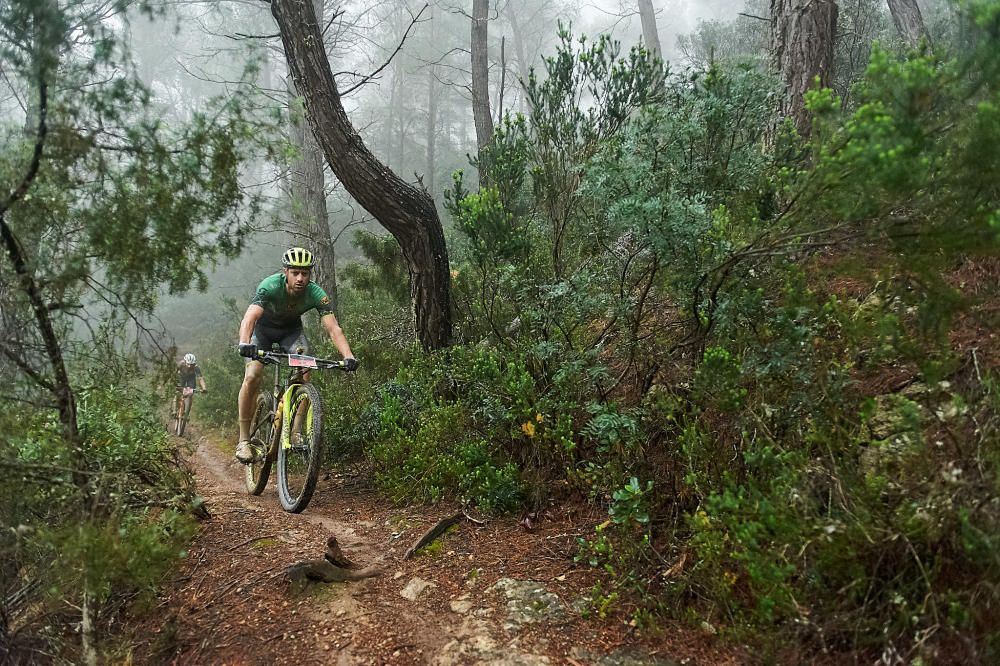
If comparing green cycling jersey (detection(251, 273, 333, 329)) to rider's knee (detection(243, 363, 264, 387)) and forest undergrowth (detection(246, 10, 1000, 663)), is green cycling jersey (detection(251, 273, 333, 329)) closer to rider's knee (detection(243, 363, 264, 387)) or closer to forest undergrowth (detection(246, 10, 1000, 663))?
rider's knee (detection(243, 363, 264, 387))

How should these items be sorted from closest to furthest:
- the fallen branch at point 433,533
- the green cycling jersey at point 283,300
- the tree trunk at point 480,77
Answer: the fallen branch at point 433,533, the green cycling jersey at point 283,300, the tree trunk at point 480,77

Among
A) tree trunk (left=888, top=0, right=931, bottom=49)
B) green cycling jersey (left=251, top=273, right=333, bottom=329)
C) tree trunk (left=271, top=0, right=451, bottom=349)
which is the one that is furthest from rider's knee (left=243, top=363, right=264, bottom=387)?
tree trunk (left=888, top=0, right=931, bottom=49)

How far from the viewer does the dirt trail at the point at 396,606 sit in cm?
295

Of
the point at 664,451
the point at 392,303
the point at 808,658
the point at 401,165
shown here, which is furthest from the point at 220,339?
the point at 808,658

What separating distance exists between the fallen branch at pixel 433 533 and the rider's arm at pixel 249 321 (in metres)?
2.30

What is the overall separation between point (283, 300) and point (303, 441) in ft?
4.42

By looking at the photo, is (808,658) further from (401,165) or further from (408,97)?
(408,97)

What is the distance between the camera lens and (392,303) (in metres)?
9.59

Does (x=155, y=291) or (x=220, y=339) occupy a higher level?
(x=155, y=291)

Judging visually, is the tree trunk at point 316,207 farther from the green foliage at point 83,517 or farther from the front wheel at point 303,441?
the green foliage at point 83,517

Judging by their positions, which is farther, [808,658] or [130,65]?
[130,65]

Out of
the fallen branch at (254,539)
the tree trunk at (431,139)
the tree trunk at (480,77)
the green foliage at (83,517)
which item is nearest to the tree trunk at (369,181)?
the fallen branch at (254,539)

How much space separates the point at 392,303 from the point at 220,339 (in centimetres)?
1198

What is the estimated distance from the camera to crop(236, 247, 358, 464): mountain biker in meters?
5.29
